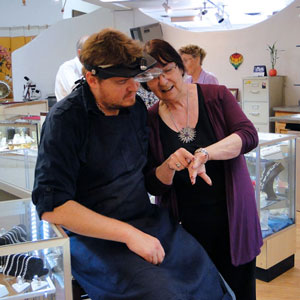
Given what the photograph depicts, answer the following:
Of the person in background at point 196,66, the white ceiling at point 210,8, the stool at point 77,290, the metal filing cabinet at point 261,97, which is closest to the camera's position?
the stool at point 77,290

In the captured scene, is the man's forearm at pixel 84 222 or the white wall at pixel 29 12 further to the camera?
the white wall at pixel 29 12

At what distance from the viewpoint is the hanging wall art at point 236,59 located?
806 centimetres

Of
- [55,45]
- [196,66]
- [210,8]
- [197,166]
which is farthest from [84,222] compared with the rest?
[55,45]

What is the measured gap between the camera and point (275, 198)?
11.8ft

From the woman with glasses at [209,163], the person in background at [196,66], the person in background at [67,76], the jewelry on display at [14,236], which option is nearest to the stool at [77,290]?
the jewelry on display at [14,236]

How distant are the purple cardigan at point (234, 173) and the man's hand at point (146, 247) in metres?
0.38

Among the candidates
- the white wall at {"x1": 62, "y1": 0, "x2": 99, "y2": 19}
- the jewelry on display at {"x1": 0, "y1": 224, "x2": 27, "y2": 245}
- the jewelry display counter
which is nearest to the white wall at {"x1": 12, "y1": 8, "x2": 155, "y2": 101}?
the white wall at {"x1": 62, "y1": 0, "x2": 99, "y2": 19}

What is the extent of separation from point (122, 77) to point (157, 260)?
57 centimetres

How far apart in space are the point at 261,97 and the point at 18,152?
458 centimetres

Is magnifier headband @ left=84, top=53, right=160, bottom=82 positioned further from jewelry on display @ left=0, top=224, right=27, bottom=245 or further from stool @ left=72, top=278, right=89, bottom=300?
stool @ left=72, top=278, right=89, bottom=300

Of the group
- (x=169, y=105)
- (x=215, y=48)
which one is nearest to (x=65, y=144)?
(x=169, y=105)

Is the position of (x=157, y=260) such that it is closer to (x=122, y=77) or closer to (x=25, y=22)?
(x=122, y=77)

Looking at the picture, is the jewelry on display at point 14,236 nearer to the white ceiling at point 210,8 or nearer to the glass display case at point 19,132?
the glass display case at point 19,132

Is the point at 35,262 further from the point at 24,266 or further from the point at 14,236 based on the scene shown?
the point at 14,236
